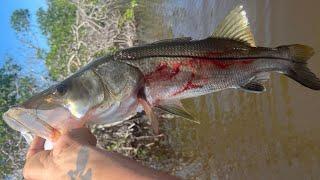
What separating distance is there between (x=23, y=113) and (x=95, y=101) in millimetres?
117

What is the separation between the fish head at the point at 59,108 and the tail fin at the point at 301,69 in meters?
0.36

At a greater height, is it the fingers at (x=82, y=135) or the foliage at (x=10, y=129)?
the fingers at (x=82, y=135)

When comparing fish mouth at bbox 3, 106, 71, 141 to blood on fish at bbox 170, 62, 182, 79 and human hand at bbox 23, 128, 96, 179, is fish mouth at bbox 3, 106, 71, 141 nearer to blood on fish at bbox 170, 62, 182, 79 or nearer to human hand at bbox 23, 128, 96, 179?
human hand at bbox 23, 128, 96, 179

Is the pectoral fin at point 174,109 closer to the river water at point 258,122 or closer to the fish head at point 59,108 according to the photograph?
the fish head at point 59,108

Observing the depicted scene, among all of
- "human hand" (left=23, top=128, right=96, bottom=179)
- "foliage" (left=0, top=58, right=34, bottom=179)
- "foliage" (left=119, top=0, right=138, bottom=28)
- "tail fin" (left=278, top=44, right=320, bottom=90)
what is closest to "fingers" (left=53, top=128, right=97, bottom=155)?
"human hand" (left=23, top=128, right=96, bottom=179)

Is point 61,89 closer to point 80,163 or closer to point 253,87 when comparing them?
point 80,163

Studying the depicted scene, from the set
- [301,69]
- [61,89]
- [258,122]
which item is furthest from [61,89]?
[258,122]

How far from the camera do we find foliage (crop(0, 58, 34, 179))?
13.7 feet

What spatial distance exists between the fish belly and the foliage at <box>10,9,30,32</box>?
14.2ft

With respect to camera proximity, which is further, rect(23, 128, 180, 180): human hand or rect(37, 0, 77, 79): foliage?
rect(37, 0, 77, 79): foliage

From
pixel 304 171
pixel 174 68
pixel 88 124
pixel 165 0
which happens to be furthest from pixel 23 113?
pixel 165 0

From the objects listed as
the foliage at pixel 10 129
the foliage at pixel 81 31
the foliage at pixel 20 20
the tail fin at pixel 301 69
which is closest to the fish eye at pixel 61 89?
the tail fin at pixel 301 69

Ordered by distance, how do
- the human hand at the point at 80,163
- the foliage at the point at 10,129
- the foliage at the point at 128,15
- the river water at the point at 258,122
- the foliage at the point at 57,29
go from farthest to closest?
the foliage at the point at 128,15 → the foliage at the point at 57,29 → the foliage at the point at 10,129 → the river water at the point at 258,122 → the human hand at the point at 80,163

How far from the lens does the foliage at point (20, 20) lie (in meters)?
5.16
